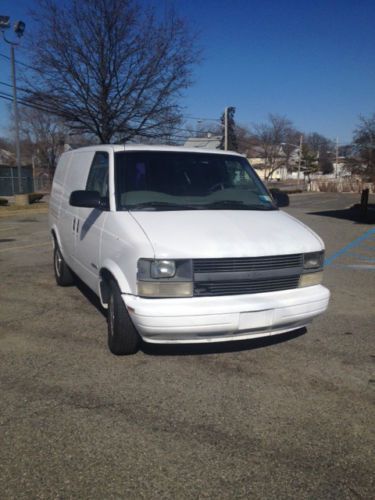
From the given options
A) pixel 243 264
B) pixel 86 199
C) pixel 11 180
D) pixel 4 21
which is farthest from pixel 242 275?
pixel 11 180

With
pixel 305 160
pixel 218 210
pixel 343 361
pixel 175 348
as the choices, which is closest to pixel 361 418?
pixel 343 361

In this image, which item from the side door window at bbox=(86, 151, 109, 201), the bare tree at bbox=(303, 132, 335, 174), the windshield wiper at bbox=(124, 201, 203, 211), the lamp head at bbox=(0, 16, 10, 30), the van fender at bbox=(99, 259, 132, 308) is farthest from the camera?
the bare tree at bbox=(303, 132, 335, 174)

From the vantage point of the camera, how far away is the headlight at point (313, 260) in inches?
150

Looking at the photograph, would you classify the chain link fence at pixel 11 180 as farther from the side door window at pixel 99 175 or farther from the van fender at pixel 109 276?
the van fender at pixel 109 276

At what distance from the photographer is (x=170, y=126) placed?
2261cm

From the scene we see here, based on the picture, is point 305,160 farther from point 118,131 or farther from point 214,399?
point 214,399

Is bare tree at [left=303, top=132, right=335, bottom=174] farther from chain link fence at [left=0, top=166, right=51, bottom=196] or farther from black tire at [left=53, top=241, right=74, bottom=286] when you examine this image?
black tire at [left=53, top=241, right=74, bottom=286]

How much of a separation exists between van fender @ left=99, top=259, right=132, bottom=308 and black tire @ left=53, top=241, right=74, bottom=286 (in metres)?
2.08

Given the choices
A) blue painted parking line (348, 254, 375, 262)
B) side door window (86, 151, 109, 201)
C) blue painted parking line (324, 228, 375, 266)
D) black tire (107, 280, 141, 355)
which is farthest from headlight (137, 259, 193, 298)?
blue painted parking line (348, 254, 375, 262)

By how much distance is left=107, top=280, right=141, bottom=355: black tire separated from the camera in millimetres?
3666

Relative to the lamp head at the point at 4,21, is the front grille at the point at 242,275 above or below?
below

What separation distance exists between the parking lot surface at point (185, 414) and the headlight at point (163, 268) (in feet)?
2.76

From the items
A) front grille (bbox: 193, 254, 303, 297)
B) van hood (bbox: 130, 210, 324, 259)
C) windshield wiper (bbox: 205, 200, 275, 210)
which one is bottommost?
front grille (bbox: 193, 254, 303, 297)

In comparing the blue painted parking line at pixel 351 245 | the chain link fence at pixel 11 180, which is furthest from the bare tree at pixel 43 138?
the blue painted parking line at pixel 351 245
